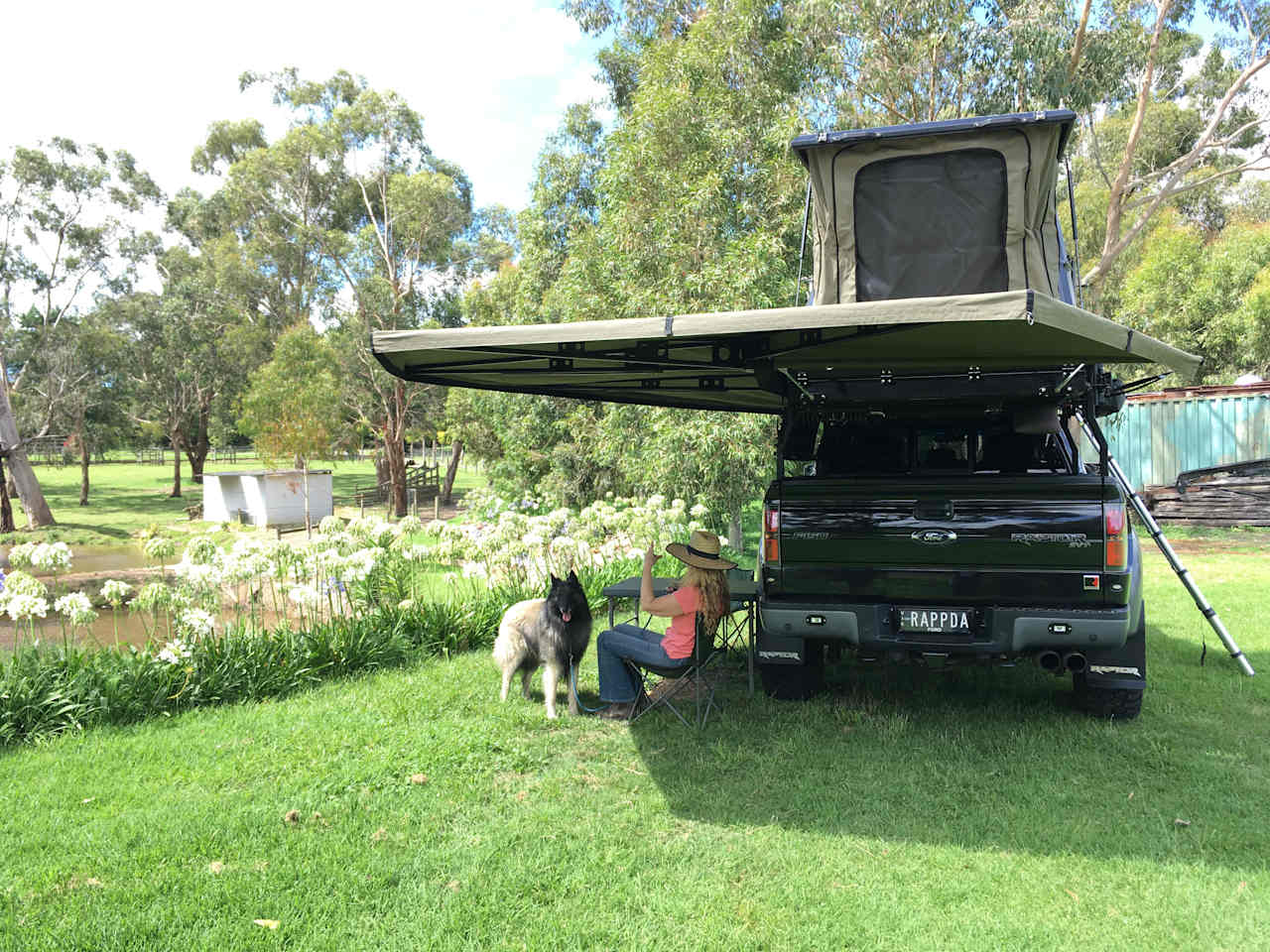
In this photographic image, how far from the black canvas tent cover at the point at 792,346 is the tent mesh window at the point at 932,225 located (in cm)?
88

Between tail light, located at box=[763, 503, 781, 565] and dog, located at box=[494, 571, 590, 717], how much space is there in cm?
127

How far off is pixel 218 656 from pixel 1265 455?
61.6 feet

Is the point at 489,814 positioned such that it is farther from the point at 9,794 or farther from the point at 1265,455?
the point at 1265,455

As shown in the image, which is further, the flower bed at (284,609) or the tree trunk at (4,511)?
the tree trunk at (4,511)

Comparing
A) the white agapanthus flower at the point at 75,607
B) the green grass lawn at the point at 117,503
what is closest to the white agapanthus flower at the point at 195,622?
the white agapanthus flower at the point at 75,607

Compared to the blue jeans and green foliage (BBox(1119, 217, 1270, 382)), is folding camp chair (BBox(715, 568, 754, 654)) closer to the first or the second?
the blue jeans

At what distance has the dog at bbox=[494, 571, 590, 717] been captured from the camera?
5.52m

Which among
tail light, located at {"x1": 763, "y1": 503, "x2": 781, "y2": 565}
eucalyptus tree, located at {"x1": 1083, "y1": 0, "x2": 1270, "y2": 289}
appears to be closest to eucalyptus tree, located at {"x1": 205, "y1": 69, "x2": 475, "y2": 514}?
eucalyptus tree, located at {"x1": 1083, "y1": 0, "x2": 1270, "y2": 289}

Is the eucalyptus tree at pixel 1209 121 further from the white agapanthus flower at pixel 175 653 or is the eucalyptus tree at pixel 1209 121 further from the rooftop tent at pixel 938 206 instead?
the white agapanthus flower at pixel 175 653

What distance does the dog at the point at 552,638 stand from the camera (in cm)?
552

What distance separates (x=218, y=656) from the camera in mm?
6082

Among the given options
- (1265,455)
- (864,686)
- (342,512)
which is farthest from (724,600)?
(342,512)

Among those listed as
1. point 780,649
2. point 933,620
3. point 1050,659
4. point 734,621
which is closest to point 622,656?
point 780,649

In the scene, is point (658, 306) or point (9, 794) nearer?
point (9, 794)
